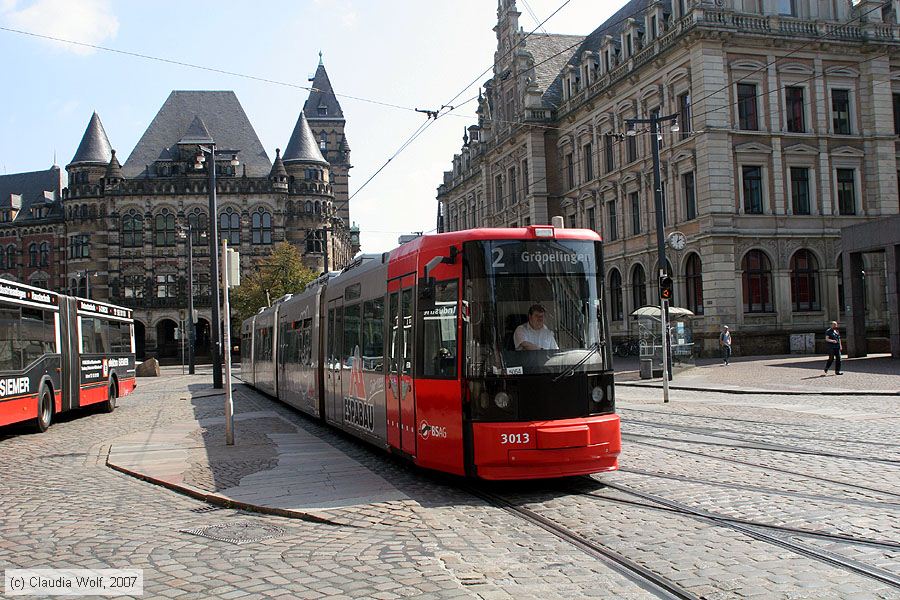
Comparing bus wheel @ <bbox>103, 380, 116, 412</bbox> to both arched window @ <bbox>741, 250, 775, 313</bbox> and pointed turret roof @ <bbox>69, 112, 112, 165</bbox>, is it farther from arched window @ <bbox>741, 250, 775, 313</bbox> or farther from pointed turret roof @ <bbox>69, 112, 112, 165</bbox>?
pointed turret roof @ <bbox>69, 112, 112, 165</bbox>

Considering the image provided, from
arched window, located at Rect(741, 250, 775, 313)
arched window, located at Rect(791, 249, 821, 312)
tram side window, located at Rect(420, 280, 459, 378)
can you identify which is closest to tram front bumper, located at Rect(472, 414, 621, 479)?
tram side window, located at Rect(420, 280, 459, 378)

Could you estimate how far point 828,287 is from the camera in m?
40.8

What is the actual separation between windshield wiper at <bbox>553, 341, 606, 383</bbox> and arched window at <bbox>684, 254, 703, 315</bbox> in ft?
107

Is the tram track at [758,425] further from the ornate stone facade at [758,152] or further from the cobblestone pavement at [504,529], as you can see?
the ornate stone facade at [758,152]

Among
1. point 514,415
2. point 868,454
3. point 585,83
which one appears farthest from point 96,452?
point 585,83

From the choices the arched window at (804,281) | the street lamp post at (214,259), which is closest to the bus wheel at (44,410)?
the street lamp post at (214,259)

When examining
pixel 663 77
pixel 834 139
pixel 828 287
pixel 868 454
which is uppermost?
pixel 663 77

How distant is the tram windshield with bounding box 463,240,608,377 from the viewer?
29.8ft

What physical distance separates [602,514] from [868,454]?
527cm

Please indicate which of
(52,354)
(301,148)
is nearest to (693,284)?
(52,354)

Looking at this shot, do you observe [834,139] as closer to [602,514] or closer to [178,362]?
→ [602,514]

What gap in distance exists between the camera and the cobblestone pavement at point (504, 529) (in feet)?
18.8

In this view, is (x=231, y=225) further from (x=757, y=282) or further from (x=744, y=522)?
(x=744, y=522)

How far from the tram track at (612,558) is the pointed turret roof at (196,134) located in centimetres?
8666
